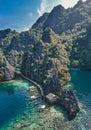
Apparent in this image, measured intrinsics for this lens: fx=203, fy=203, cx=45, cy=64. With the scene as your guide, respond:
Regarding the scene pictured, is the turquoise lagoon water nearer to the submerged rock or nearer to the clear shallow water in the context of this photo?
the clear shallow water

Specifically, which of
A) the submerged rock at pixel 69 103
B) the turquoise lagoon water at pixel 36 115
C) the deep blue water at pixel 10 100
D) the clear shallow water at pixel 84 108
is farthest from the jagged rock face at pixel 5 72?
the submerged rock at pixel 69 103

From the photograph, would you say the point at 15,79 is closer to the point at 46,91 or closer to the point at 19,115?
the point at 46,91

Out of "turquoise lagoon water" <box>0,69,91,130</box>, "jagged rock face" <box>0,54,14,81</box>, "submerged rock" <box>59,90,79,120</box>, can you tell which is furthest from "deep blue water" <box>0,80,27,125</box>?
"submerged rock" <box>59,90,79,120</box>

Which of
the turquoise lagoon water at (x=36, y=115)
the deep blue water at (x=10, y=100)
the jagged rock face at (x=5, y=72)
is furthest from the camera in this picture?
the jagged rock face at (x=5, y=72)

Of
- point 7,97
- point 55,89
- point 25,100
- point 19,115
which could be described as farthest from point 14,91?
point 19,115

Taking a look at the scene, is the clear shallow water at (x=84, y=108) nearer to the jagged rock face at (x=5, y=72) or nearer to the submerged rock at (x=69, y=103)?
the submerged rock at (x=69, y=103)

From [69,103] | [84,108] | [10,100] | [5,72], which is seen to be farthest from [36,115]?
[5,72]

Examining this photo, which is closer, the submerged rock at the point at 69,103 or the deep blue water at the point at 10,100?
the submerged rock at the point at 69,103

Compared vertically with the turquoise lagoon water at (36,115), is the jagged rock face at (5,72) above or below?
above

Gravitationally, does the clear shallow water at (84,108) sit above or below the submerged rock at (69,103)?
below

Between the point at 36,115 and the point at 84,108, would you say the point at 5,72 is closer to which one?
the point at 36,115

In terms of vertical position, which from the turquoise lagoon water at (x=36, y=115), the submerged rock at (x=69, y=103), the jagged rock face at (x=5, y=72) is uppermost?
the jagged rock face at (x=5, y=72)

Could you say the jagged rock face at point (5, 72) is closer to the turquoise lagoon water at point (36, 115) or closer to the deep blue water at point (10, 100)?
the deep blue water at point (10, 100)

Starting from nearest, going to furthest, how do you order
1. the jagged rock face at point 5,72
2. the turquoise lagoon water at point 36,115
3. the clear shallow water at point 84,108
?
the clear shallow water at point 84,108, the turquoise lagoon water at point 36,115, the jagged rock face at point 5,72
